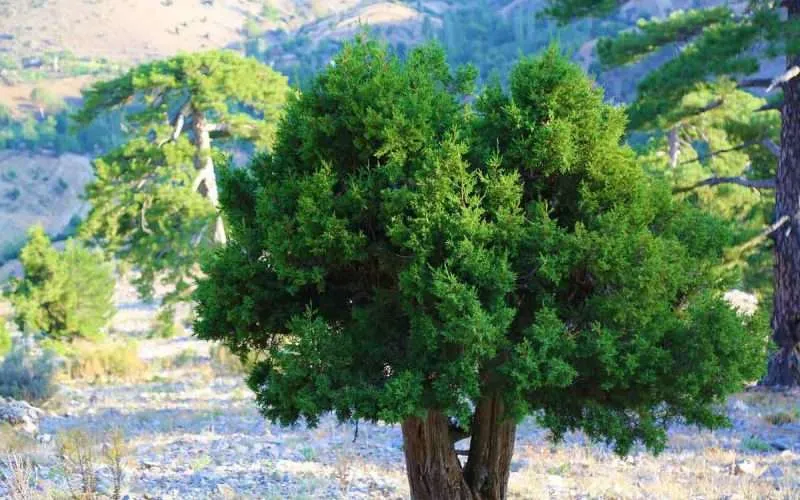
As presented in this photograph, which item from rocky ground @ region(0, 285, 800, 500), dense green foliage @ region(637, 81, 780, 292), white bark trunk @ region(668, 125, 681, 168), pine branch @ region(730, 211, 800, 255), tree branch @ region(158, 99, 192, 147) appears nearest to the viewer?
rocky ground @ region(0, 285, 800, 500)

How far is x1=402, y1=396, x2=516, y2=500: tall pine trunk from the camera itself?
5680mm

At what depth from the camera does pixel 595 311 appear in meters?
4.95

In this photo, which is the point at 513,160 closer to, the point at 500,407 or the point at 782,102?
the point at 500,407

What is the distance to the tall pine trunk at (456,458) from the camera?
18.6 feet

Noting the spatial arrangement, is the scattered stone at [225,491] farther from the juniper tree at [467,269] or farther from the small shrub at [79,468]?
the juniper tree at [467,269]

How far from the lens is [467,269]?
466 cm

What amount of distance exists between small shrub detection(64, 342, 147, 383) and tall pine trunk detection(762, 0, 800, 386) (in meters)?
11.0

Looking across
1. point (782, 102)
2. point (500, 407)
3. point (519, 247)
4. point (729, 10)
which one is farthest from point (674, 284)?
point (729, 10)

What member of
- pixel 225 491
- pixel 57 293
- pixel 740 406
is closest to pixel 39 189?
pixel 57 293

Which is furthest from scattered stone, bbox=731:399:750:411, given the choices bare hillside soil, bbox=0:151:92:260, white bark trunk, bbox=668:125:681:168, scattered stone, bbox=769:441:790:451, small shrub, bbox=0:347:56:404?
bare hillside soil, bbox=0:151:92:260

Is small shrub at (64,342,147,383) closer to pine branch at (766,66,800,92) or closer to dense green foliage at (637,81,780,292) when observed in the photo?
dense green foliage at (637,81,780,292)

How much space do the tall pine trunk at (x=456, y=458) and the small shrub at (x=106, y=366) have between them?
1166 centimetres

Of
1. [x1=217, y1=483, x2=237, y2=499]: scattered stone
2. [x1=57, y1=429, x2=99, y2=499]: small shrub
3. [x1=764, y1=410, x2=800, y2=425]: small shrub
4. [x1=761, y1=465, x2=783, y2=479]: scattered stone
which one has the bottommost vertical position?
[x1=217, y1=483, x2=237, y2=499]: scattered stone

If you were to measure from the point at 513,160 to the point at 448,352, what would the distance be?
118 cm
